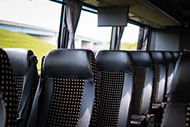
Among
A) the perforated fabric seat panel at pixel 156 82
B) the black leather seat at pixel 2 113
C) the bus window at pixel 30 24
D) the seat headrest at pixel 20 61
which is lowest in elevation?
the perforated fabric seat panel at pixel 156 82

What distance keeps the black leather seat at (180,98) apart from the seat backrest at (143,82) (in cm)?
224

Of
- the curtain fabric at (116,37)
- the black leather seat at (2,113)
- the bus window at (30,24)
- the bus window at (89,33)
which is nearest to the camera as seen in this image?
the black leather seat at (2,113)

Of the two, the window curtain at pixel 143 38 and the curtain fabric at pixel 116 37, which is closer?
the curtain fabric at pixel 116 37

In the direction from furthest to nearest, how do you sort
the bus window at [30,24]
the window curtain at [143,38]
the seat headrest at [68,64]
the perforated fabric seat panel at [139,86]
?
the window curtain at [143,38] < the bus window at [30,24] < the perforated fabric seat panel at [139,86] < the seat headrest at [68,64]

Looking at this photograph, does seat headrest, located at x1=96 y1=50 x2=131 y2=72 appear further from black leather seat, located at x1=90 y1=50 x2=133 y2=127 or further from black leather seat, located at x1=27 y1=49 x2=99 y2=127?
black leather seat, located at x1=27 y1=49 x2=99 y2=127

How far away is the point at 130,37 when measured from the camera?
8703mm

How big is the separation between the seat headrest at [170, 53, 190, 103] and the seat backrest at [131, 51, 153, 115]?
2246 millimetres

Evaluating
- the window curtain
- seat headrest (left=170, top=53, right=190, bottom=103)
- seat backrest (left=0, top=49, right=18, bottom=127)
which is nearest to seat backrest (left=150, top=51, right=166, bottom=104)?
seat headrest (left=170, top=53, right=190, bottom=103)

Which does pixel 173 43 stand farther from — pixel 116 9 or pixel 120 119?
pixel 120 119

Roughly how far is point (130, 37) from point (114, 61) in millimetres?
6274

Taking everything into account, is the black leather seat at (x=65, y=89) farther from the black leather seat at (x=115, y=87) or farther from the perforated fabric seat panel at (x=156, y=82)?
the perforated fabric seat panel at (x=156, y=82)

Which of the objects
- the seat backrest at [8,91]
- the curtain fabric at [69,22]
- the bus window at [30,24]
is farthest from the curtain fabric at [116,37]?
the seat backrest at [8,91]

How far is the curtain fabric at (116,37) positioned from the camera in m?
7.27

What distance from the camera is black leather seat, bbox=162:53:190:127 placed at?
1080mm
